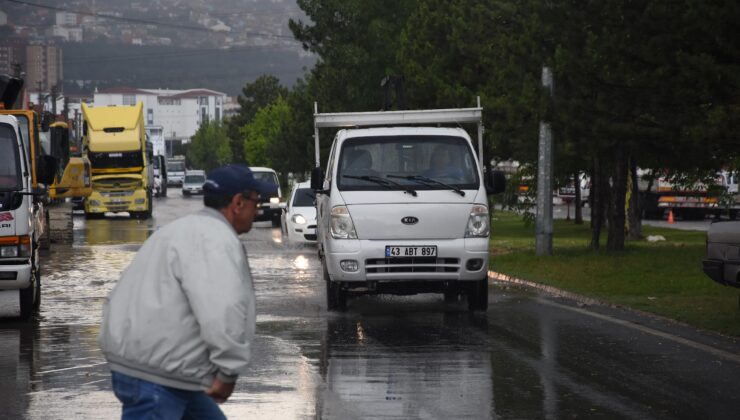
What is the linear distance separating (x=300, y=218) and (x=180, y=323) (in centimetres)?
2854

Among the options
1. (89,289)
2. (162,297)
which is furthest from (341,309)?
(162,297)

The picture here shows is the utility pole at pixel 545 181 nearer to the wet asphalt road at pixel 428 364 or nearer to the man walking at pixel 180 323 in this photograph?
the wet asphalt road at pixel 428 364

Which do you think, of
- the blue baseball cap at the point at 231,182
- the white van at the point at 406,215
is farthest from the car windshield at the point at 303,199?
the blue baseball cap at the point at 231,182

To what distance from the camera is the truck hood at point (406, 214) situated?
1655 centimetres

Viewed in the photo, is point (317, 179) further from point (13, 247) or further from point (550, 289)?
point (550, 289)

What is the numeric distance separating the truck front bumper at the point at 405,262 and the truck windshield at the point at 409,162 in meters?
0.73

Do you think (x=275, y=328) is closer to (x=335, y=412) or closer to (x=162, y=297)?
(x=335, y=412)

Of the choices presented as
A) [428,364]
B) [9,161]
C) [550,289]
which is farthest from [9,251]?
[550,289]

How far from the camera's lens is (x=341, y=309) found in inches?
684

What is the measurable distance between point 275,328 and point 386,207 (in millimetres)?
2130

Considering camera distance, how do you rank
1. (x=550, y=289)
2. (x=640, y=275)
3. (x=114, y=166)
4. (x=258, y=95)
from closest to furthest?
(x=550, y=289) < (x=640, y=275) < (x=114, y=166) < (x=258, y=95)

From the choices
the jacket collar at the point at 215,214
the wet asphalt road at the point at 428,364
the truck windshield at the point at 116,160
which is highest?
the truck windshield at the point at 116,160

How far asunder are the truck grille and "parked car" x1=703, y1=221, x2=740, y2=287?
3.27m

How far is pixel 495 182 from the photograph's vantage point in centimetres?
1730
